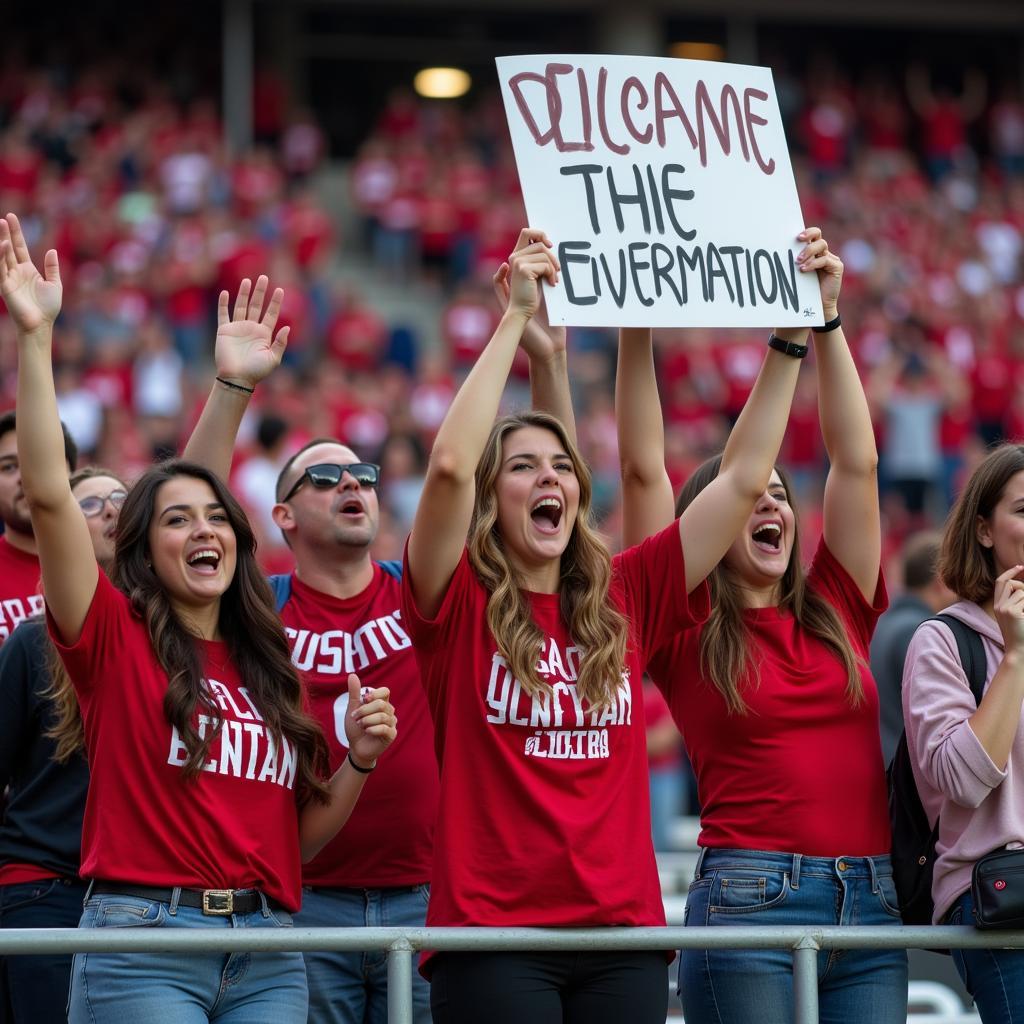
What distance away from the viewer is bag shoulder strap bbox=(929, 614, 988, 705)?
3.61m

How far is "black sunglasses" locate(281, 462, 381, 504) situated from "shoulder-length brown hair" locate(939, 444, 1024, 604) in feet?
4.39

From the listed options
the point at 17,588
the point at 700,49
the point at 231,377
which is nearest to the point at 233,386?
the point at 231,377

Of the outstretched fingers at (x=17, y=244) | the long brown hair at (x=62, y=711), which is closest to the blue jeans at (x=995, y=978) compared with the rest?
the long brown hair at (x=62, y=711)

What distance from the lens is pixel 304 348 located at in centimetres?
1355

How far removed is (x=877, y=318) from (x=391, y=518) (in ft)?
20.8

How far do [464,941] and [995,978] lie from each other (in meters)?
1.03

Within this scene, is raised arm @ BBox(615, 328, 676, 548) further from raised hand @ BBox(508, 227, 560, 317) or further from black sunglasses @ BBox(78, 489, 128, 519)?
black sunglasses @ BBox(78, 489, 128, 519)

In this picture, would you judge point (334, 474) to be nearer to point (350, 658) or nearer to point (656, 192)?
point (350, 658)

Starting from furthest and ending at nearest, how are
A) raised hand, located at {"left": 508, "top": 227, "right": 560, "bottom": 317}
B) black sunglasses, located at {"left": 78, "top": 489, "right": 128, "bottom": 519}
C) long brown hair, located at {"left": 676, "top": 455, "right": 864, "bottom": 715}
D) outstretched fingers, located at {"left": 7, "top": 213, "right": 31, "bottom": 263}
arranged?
black sunglasses, located at {"left": 78, "top": 489, "right": 128, "bottom": 519} < long brown hair, located at {"left": 676, "top": 455, "right": 864, "bottom": 715} < raised hand, located at {"left": 508, "top": 227, "right": 560, "bottom": 317} < outstretched fingers, located at {"left": 7, "top": 213, "right": 31, "bottom": 263}

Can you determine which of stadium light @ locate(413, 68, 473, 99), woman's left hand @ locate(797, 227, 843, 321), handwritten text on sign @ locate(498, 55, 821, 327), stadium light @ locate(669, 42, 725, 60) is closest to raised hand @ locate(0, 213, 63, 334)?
handwritten text on sign @ locate(498, 55, 821, 327)

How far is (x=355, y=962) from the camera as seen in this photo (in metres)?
3.98

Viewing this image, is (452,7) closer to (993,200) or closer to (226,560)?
(993,200)

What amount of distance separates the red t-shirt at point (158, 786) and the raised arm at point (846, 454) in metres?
1.26

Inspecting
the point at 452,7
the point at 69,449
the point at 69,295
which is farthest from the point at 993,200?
the point at 69,449
